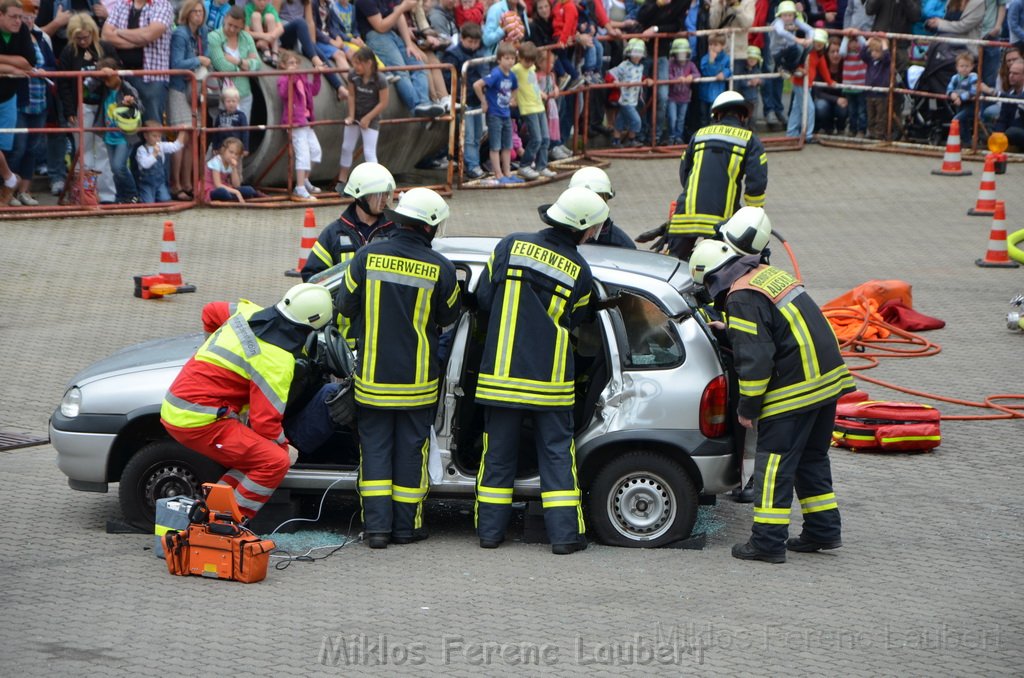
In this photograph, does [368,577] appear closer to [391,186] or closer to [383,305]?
[383,305]

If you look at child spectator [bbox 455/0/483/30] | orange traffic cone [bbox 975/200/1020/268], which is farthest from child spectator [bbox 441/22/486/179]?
orange traffic cone [bbox 975/200/1020/268]

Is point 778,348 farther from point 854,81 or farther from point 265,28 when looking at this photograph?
point 854,81

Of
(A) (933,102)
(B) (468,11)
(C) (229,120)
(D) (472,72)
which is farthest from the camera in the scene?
(A) (933,102)

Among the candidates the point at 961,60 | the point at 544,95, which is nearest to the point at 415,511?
the point at 544,95

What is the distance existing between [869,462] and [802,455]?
191 cm

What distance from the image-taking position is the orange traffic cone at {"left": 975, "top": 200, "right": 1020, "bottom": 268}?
1481 centimetres

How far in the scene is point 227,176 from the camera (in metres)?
16.3

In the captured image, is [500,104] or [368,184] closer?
[368,184]

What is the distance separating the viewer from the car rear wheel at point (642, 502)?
7.36 meters

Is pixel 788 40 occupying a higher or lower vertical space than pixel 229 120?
higher

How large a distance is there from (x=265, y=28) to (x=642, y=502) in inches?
420

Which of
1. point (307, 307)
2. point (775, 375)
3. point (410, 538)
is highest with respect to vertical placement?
point (307, 307)

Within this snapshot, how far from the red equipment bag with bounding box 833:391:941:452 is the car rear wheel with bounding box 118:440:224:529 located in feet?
13.6

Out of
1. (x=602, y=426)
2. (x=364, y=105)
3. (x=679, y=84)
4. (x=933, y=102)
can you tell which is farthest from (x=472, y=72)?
(x=602, y=426)
